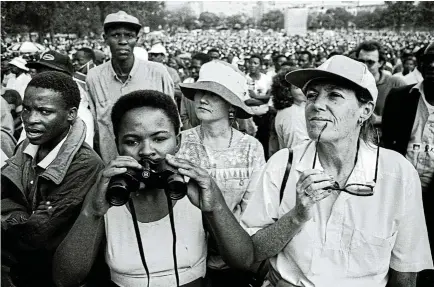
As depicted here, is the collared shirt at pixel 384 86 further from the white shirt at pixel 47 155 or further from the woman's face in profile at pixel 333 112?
the white shirt at pixel 47 155

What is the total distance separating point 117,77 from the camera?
15.8 feet

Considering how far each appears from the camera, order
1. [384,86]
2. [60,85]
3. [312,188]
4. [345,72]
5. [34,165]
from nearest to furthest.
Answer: [312,188]
[345,72]
[34,165]
[60,85]
[384,86]

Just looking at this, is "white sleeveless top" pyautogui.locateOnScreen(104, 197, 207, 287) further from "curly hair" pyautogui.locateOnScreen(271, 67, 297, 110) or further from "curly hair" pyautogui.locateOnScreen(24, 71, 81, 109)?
"curly hair" pyautogui.locateOnScreen(271, 67, 297, 110)

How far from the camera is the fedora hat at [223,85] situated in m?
3.59

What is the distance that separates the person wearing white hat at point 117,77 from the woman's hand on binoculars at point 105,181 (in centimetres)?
237

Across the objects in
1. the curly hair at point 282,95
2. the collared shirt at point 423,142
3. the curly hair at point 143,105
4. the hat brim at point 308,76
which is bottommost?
the collared shirt at point 423,142

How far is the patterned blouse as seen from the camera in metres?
3.25

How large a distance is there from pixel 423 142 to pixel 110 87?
2.87m

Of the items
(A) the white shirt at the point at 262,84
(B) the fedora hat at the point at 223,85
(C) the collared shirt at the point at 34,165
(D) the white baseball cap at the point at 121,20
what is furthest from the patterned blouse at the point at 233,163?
(A) the white shirt at the point at 262,84

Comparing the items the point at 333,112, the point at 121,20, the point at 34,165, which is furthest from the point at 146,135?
the point at 121,20

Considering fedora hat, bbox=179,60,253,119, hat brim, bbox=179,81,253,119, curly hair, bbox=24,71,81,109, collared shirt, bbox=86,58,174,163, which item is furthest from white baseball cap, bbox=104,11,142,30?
curly hair, bbox=24,71,81,109

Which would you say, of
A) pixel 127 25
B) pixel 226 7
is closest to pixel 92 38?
pixel 127 25

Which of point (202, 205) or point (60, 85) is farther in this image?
point (60, 85)

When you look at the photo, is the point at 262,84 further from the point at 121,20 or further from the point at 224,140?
the point at 224,140
